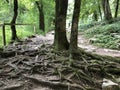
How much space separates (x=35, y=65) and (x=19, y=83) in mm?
1084

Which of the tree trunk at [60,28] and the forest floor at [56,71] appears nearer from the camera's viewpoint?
the forest floor at [56,71]

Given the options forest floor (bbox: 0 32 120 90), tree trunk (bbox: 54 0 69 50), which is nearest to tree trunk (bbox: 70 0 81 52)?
forest floor (bbox: 0 32 120 90)

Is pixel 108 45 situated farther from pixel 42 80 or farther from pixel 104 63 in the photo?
pixel 42 80

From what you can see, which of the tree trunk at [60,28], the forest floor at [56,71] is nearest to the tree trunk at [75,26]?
the forest floor at [56,71]

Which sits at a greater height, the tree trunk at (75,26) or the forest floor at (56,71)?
the tree trunk at (75,26)

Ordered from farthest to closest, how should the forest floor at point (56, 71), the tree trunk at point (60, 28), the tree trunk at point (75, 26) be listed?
the tree trunk at point (60, 28), the tree trunk at point (75, 26), the forest floor at point (56, 71)

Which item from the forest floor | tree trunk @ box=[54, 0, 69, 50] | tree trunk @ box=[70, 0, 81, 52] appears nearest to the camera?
the forest floor

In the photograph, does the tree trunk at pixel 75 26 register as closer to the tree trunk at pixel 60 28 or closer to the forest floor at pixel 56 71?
the forest floor at pixel 56 71

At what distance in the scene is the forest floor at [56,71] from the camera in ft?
16.8

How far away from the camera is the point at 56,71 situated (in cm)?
575

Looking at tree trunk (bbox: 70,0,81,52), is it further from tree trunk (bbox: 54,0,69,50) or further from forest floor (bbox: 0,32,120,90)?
tree trunk (bbox: 54,0,69,50)

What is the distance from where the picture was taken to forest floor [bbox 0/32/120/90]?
5133mm

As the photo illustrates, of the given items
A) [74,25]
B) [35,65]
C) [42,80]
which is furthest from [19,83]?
[74,25]

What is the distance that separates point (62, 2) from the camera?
Result: 712 centimetres
